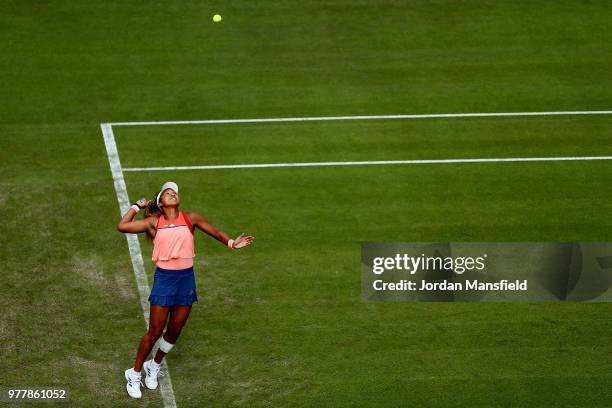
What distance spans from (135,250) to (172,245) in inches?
145

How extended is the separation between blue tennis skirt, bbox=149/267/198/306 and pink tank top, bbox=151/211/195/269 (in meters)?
0.07

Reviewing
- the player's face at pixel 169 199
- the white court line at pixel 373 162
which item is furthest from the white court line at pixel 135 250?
the player's face at pixel 169 199

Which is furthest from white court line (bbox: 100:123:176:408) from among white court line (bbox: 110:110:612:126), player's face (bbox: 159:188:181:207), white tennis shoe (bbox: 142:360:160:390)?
player's face (bbox: 159:188:181:207)

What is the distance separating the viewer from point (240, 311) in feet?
49.1

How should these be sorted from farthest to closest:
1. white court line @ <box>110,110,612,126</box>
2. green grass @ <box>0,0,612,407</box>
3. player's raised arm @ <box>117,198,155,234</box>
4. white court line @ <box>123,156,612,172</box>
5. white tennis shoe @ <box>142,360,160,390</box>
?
1. white court line @ <box>110,110,612,126</box>
2. white court line @ <box>123,156,612,172</box>
3. green grass @ <box>0,0,612,407</box>
4. white tennis shoe @ <box>142,360,160,390</box>
5. player's raised arm @ <box>117,198,155,234</box>

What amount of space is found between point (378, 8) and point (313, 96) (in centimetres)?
466

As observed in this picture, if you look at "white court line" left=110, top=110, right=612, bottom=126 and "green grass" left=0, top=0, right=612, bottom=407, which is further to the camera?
"white court line" left=110, top=110, right=612, bottom=126

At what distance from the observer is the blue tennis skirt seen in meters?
12.8

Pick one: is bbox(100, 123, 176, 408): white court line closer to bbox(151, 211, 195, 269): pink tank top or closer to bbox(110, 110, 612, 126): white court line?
bbox(110, 110, 612, 126): white court line

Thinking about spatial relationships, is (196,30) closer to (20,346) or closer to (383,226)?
(383,226)

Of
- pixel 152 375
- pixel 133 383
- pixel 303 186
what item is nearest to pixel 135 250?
pixel 303 186

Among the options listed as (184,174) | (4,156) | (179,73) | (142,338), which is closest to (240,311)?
(142,338)

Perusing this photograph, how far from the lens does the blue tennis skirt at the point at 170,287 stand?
1282 centimetres

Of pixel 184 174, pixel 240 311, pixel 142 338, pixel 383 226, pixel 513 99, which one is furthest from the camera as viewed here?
pixel 513 99
